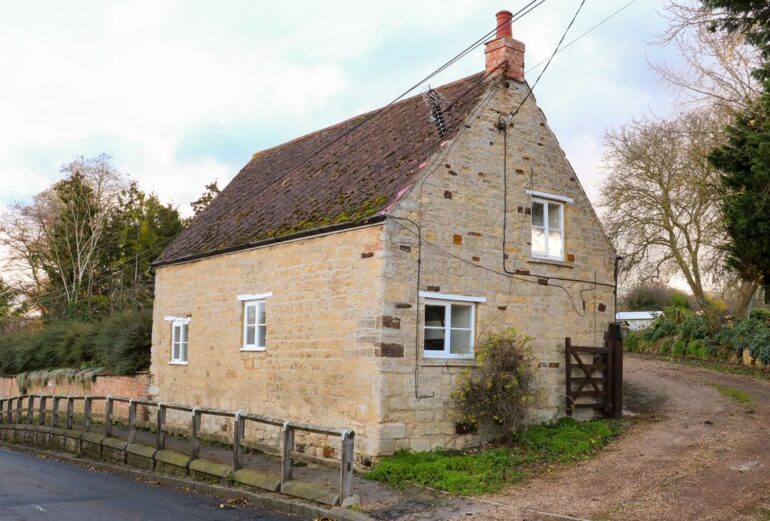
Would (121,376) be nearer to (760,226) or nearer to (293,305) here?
(293,305)

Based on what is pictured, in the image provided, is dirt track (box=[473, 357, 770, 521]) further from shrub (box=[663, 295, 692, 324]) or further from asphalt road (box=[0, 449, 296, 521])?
shrub (box=[663, 295, 692, 324])

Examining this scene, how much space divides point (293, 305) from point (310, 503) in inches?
188

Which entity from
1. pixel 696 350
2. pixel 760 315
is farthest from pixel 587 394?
pixel 760 315

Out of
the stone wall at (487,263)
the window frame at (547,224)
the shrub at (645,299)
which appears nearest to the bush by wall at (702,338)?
the stone wall at (487,263)

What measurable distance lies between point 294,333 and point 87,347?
1286 cm

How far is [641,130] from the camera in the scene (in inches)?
1115

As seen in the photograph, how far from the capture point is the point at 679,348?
2506cm

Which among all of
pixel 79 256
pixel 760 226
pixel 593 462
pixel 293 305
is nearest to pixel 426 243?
pixel 293 305

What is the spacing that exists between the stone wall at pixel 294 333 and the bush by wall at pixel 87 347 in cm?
309

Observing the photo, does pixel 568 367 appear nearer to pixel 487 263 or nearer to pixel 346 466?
pixel 487 263

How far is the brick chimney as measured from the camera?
45.0 ft

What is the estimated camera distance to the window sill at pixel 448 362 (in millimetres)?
11828

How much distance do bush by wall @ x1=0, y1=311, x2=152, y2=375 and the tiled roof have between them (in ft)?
11.1

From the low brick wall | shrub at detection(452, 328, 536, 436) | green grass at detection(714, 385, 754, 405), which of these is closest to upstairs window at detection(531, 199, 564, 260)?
shrub at detection(452, 328, 536, 436)
